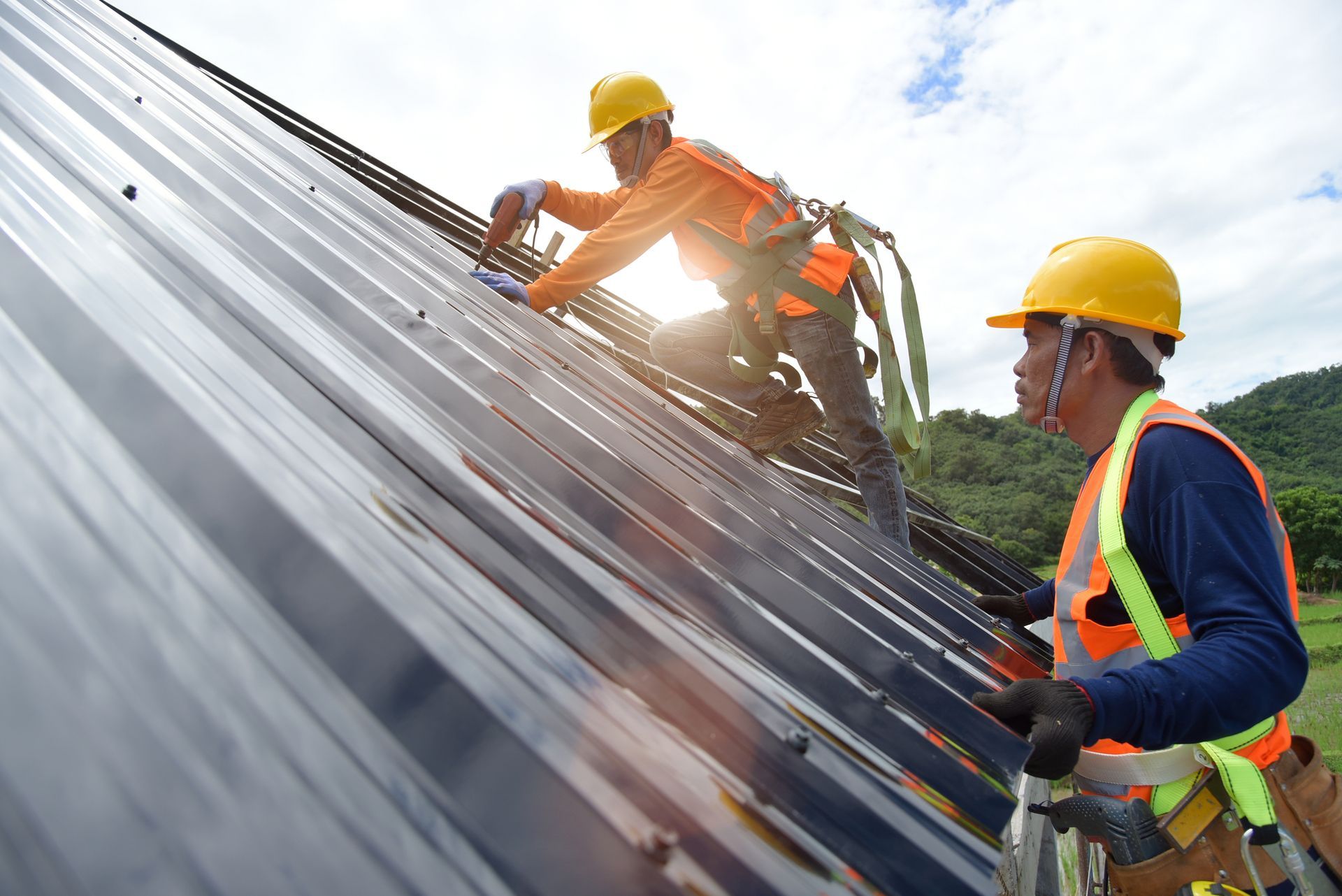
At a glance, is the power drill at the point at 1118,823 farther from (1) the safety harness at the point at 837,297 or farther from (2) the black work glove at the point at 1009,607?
(1) the safety harness at the point at 837,297

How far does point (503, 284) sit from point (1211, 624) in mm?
3604

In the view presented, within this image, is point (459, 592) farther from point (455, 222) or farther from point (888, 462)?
point (455, 222)

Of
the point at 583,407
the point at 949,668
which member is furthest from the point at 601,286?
the point at 949,668

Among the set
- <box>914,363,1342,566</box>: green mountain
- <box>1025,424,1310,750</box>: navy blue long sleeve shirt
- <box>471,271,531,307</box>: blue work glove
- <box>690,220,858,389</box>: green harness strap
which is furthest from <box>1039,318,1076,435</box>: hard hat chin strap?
<box>914,363,1342,566</box>: green mountain

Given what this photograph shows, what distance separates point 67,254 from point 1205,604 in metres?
2.50

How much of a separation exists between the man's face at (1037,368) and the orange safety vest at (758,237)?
162 cm

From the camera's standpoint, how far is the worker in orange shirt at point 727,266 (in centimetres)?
418

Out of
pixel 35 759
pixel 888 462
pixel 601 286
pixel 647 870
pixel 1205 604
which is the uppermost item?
pixel 601 286

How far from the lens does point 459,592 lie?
3.20 ft

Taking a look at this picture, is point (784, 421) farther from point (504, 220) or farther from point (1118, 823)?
point (1118, 823)

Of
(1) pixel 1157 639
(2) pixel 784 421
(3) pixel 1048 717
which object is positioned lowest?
(3) pixel 1048 717

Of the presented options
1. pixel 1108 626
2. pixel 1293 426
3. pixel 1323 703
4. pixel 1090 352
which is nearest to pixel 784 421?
pixel 1090 352

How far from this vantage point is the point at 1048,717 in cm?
172

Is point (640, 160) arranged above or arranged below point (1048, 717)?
above
